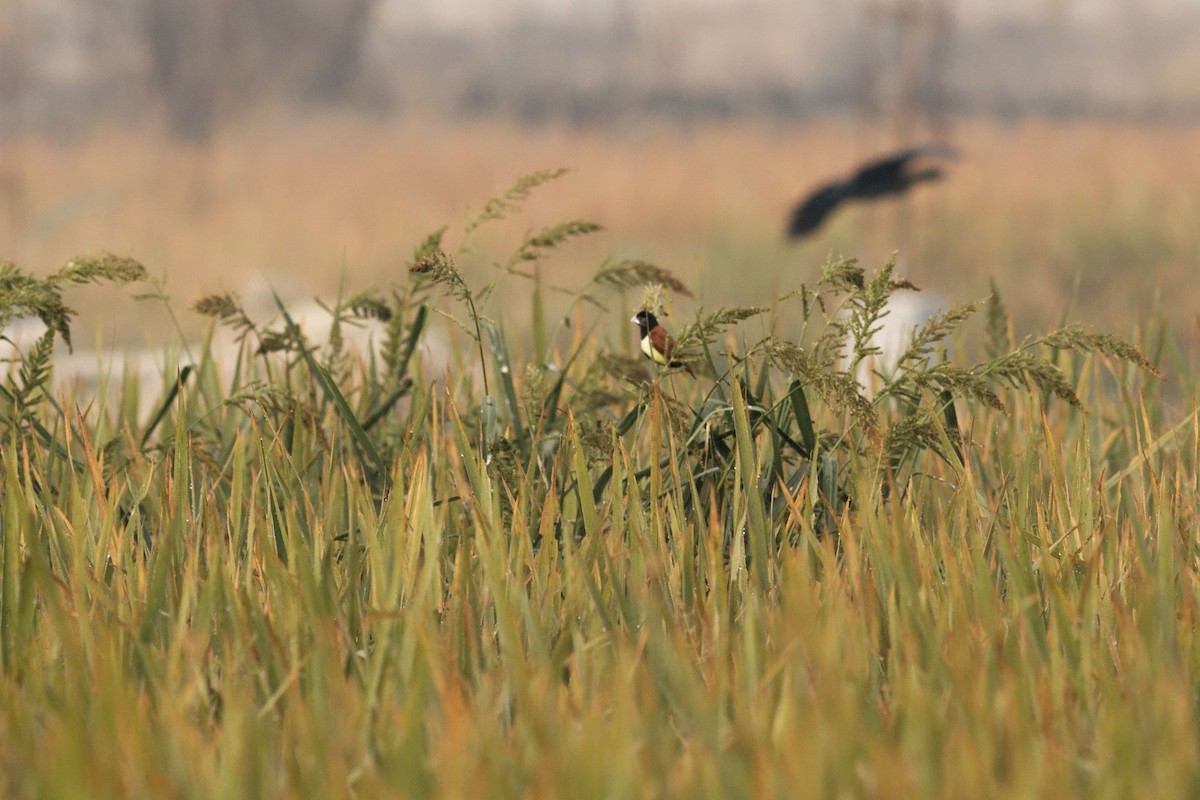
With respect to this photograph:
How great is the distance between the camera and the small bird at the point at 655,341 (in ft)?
6.34

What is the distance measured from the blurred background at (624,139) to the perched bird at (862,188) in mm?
229

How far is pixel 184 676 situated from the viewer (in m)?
1.45

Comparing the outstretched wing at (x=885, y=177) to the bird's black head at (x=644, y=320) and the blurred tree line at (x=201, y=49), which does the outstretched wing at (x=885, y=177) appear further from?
the blurred tree line at (x=201, y=49)

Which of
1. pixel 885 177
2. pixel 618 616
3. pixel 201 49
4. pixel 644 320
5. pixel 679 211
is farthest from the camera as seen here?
pixel 201 49

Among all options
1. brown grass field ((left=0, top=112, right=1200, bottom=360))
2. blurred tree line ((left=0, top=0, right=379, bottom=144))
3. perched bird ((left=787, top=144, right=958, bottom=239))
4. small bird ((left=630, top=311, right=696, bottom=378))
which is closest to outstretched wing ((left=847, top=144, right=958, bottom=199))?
perched bird ((left=787, top=144, right=958, bottom=239))

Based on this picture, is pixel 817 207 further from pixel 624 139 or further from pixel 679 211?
pixel 624 139

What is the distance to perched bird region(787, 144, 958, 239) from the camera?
3.85 metres

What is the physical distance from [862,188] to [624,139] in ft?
66.2

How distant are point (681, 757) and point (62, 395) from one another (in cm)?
137

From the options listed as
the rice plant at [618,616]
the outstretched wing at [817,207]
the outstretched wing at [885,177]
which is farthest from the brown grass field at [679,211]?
the rice plant at [618,616]

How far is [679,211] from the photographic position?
13.8 meters

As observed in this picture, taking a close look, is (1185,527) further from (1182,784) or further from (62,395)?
(62,395)

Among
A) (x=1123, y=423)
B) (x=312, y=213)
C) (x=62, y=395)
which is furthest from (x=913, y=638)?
(x=312, y=213)

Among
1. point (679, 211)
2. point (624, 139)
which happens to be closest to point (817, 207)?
point (679, 211)
